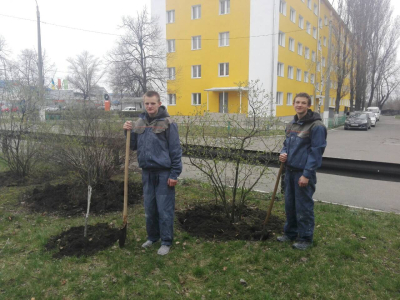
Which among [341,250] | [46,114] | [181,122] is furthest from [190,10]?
[341,250]

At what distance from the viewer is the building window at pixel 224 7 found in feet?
83.3

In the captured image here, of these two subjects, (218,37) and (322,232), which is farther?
(218,37)

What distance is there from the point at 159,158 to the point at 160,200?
52cm

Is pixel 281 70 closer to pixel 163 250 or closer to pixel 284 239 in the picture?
pixel 284 239

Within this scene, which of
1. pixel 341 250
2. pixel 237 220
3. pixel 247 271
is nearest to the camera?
pixel 247 271

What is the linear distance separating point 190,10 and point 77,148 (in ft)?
82.8

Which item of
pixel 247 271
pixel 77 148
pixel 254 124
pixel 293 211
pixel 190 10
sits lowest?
pixel 247 271

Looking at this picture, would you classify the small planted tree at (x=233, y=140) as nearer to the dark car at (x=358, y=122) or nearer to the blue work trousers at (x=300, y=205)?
the blue work trousers at (x=300, y=205)

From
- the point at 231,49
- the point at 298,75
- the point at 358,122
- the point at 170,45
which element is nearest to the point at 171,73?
the point at 170,45

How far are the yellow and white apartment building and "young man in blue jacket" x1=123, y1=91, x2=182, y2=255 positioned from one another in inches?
782

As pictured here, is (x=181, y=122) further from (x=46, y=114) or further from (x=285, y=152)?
(x=46, y=114)

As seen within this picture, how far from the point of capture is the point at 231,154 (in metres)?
4.32

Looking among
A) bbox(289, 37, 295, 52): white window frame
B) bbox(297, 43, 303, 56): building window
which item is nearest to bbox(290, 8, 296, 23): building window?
bbox(289, 37, 295, 52): white window frame

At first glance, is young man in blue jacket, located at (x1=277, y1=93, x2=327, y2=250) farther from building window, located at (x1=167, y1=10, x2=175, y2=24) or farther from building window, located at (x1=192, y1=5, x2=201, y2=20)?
building window, located at (x1=167, y1=10, x2=175, y2=24)
